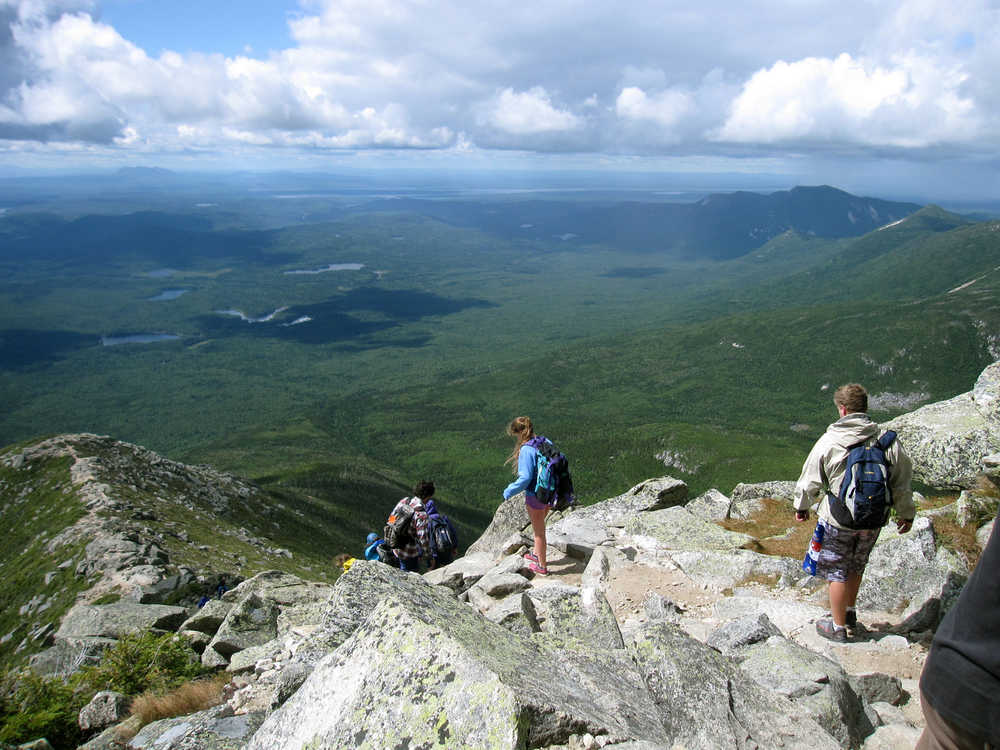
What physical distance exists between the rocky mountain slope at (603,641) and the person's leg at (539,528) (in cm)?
65

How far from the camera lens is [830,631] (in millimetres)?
11172

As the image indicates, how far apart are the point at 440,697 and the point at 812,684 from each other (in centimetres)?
580

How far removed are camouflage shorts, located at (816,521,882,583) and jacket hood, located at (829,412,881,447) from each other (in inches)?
64.4

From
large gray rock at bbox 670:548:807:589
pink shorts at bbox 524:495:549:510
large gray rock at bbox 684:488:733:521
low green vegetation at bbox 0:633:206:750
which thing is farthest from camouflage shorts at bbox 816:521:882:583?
large gray rock at bbox 684:488:733:521

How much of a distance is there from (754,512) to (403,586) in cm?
1835

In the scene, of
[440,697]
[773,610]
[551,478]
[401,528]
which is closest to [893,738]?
[773,610]

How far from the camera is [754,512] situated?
23.3 meters

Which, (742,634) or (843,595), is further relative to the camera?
(843,595)

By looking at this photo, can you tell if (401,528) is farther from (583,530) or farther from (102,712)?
(583,530)

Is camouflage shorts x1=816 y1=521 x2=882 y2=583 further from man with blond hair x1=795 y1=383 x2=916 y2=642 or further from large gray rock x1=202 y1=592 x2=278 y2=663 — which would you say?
large gray rock x1=202 y1=592 x2=278 y2=663

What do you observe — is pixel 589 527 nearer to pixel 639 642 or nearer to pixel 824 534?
pixel 824 534

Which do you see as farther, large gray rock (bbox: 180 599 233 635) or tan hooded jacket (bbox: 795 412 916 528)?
large gray rock (bbox: 180 599 233 635)

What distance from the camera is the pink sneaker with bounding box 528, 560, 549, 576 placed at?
1626 centimetres

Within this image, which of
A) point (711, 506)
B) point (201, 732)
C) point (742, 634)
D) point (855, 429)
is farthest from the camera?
point (711, 506)
